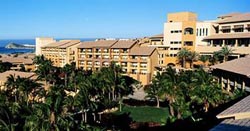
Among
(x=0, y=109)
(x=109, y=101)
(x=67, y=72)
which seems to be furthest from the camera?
(x=67, y=72)

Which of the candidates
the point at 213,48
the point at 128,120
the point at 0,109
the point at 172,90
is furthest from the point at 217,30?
the point at 0,109

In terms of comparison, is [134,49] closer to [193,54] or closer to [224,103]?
[193,54]

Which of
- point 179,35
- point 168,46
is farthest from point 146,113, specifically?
point 179,35

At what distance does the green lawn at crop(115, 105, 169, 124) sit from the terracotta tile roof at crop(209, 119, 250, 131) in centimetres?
4282

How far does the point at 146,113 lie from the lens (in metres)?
63.6

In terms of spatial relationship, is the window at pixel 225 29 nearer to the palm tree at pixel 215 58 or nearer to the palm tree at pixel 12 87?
the palm tree at pixel 215 58

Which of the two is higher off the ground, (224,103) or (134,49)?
(134,49)

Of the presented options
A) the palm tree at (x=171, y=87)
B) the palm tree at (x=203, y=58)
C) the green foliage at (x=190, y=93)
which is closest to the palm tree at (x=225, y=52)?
the palm tree at (x=203, y=58)

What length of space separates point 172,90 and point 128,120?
10.1 metres

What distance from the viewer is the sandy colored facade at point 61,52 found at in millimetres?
118062

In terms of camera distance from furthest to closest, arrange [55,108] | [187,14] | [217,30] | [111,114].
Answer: [187,14] → [217,30] → [111,114] → [55,108]

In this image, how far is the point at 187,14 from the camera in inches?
4090

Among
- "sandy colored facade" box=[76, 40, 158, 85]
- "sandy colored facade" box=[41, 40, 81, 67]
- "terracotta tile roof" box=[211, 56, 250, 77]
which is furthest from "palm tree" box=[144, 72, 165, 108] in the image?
"sandy colored facade" box=[41, 40, 81, 67]

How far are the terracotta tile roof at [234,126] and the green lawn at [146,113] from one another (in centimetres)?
4282
